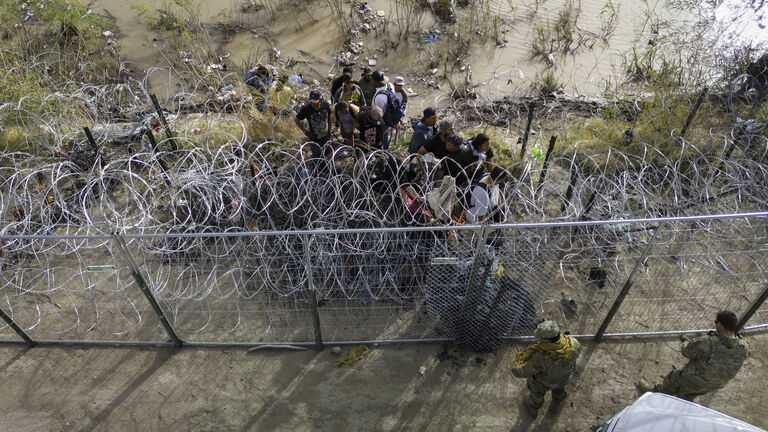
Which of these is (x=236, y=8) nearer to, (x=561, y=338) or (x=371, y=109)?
(x=371, y=109)

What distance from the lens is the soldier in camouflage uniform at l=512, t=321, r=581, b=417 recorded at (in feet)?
12.3

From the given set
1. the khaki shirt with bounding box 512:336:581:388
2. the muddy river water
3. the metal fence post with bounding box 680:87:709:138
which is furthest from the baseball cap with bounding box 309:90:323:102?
the metal fence post with bounding box 680:87:709:138

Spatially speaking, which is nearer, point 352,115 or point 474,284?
point 474,284

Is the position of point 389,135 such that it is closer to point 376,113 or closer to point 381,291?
point 376,113

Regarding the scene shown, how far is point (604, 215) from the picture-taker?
5.57m

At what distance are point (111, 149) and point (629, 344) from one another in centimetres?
704

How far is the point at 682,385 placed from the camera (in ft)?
13.9

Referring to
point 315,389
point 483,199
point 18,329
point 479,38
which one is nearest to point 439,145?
point 483,199

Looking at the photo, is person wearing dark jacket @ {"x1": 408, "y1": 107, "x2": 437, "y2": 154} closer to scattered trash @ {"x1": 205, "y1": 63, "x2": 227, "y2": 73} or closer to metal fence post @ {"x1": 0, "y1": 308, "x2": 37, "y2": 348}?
metal fence post @ {"x1": 0, "y1": 308, "x2": 37, "y2": 348}

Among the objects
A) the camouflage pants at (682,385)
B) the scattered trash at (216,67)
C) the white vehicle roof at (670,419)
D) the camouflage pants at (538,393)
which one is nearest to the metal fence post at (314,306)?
the camouflage pants at (538,393)

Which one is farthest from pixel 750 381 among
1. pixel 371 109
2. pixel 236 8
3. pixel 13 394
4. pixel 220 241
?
pixel 236 8

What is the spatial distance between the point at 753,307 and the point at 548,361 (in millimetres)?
2518

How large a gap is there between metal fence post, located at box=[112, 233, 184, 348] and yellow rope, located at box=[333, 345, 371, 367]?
161 cm

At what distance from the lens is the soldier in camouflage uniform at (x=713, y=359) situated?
3.85 meters
